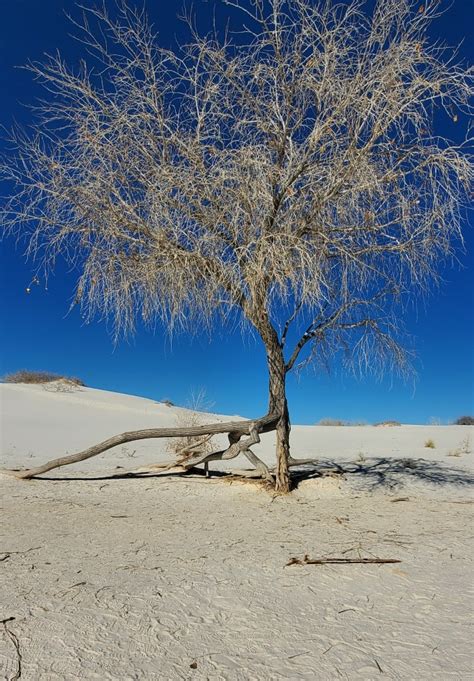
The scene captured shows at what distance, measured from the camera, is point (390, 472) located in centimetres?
959

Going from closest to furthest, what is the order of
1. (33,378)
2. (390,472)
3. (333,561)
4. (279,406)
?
(333,561) < (279,406) < (390,472) < (33,378)

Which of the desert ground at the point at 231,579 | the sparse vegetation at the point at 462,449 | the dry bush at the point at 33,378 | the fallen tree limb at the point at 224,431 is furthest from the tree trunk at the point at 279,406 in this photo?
the dry bush at the point at 33,378

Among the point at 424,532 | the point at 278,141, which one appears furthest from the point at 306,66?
the point at 424,532

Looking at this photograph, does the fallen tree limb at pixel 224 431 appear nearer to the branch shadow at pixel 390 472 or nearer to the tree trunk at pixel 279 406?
the tree trunk at pixel 279 406

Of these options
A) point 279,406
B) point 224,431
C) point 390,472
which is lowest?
point 390,472

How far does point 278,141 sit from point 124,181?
7.41 ft

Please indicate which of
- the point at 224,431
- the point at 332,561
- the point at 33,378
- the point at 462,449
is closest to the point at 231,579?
the point at 332,561

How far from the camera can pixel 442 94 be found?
6.29 m

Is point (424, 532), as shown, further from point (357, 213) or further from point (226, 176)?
point (226, 176)

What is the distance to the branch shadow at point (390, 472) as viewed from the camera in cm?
854

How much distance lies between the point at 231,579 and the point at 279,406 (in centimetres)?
403

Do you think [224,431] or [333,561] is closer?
[333,561]

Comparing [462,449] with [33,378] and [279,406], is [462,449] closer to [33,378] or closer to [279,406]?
[279,406]

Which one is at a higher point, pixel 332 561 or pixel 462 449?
pixel 462 449
